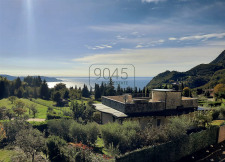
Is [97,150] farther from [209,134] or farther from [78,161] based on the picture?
[209,134]

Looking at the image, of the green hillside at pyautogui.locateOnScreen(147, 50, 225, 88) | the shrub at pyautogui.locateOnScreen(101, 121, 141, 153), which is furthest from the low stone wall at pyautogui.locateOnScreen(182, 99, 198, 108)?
the green hillside at pyautogui.locateOnScreen(147, 50, 225, 88)

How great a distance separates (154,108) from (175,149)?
833 cm

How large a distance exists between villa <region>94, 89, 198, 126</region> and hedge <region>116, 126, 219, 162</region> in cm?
493

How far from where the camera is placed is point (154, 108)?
22828mm

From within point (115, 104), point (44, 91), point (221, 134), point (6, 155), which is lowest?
point (6, 155)

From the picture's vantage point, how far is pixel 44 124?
23.0 m

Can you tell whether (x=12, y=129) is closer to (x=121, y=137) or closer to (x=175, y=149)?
(x=121, y=137)

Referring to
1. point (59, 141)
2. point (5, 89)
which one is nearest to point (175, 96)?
point (59, 141)

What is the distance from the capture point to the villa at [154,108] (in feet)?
69.8

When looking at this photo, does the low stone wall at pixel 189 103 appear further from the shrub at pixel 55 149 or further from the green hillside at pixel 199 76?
the green hillside at pixel 199 76

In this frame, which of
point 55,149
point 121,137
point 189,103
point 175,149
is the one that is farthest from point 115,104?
point 55,149

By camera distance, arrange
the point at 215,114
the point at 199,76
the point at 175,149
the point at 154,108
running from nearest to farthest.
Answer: the point at 175,149 → the point at 154,108 → the point at 215,114 → the point at 199,76

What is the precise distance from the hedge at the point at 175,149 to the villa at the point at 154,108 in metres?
4.93

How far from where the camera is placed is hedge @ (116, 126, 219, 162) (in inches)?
489
